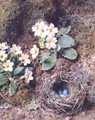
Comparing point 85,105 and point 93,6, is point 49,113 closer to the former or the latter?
point 85,105

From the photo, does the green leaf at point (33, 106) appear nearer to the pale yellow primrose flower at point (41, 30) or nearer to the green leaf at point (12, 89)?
the green leaf at point (12, 89)

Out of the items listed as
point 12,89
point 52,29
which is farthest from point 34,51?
point 12,89

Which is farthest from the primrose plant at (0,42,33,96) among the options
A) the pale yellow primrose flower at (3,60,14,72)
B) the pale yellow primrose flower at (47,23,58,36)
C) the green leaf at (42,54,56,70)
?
the pale yellow primrose flower at (47,23,58,36)

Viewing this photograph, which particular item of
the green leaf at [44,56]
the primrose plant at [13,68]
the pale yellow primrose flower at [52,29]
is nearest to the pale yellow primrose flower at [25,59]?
the primrose plant at [13,68]

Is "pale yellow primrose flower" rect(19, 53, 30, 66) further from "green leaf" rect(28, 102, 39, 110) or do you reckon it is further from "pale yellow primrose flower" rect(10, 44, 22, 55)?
"green leaf" rect(28, 102, 39, 110)

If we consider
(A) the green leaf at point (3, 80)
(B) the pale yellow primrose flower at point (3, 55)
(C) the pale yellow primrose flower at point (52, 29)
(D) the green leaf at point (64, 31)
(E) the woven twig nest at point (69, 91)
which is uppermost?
(C) the pale yellow primrose flower at point (52, 29)

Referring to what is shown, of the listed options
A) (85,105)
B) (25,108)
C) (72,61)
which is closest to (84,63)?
(72,61)

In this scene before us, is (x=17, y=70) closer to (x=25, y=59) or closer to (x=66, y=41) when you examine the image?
(x=25, y=59)
